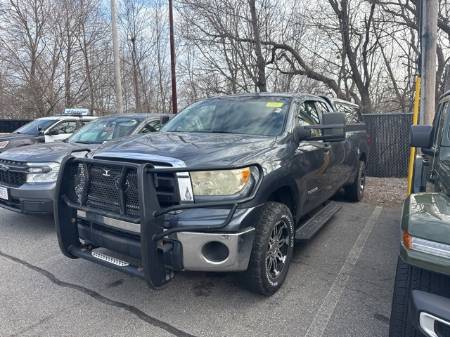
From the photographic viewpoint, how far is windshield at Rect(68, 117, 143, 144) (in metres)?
6.16

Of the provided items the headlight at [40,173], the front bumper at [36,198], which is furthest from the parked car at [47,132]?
the front bumper at [36,198]

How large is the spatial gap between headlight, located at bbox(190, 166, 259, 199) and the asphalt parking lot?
104cm

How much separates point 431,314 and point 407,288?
1.25ft

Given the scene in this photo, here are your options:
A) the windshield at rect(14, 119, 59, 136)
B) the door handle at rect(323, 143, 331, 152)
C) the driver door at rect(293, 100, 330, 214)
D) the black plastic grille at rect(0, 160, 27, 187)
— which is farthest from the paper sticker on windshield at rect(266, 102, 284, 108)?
the windshield at rect(14, 119, 59, 136)

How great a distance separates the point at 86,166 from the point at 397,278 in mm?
2577

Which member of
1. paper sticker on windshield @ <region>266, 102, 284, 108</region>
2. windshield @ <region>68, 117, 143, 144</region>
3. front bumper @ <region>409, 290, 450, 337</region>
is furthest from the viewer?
windshield @ <region>68, 117, 143, 144</region>

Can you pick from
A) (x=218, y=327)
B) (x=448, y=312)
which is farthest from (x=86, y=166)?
(x=448, y=312)

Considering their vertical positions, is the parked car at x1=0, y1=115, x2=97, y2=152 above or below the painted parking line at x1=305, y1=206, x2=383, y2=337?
above

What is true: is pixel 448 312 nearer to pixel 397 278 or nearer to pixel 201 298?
pixel 397 278

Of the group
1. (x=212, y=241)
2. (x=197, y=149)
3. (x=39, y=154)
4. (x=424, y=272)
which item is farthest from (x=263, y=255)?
(x=39, y=154)

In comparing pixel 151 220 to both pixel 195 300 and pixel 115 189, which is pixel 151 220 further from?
pixel 195 300

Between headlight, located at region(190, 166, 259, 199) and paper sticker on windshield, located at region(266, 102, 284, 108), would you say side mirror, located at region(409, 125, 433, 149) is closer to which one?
paper sticker on windshield, located at region(266, 102, 284, 108)

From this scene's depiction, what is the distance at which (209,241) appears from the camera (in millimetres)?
2668

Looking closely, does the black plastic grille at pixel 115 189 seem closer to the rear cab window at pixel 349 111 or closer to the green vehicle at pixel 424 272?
the green vehicle at pixel 424 272
